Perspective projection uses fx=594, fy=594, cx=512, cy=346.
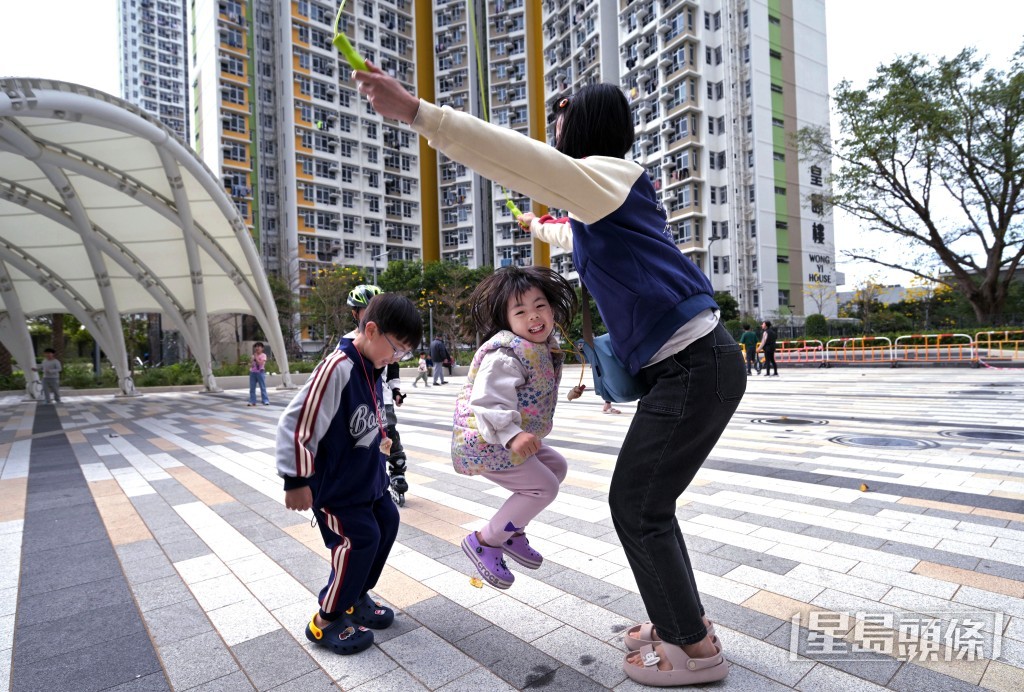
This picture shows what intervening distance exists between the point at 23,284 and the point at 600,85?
30.0 m

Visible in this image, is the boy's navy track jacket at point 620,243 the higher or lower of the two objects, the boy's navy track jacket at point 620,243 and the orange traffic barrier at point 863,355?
the higher

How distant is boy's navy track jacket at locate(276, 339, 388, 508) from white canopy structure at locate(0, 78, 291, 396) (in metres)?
15.1

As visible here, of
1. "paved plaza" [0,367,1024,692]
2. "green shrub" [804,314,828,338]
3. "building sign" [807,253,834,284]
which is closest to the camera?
"paved plaza" [0,367,1024,692]

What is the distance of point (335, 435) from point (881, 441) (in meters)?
6.59

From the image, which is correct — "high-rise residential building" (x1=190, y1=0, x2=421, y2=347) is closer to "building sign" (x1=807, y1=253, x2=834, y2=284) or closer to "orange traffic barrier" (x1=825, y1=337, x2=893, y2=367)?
"building sign" (x1=807, y1=253, x2=834, y2=284)

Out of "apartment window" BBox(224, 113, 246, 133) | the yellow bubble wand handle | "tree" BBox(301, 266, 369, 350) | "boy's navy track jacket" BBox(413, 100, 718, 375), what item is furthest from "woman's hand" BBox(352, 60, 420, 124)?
"apartment window" BBox(224, 113, 246, 133)

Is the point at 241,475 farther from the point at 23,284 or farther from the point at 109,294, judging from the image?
the point at 23,284

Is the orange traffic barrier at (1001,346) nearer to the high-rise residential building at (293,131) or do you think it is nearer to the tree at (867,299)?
the tree at (867,299)

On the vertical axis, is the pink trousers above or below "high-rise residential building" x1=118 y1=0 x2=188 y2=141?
below

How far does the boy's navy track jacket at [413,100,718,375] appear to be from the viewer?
178 cm

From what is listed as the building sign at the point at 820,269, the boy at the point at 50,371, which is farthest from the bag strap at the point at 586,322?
the building sign at the point at 820,269

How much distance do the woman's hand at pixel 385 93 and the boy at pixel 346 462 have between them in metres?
1.09

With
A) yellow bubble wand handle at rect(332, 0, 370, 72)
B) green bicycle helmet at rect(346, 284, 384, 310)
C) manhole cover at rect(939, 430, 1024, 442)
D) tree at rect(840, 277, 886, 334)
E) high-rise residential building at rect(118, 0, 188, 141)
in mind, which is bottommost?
manhole cover at rect(939, 430, 1024, 442)

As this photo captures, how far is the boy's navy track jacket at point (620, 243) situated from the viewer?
178cm
